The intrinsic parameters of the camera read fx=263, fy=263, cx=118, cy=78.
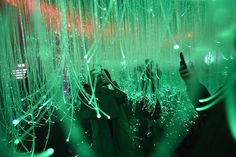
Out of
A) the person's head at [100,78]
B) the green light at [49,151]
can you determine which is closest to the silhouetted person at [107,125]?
the person's head at [100,78]

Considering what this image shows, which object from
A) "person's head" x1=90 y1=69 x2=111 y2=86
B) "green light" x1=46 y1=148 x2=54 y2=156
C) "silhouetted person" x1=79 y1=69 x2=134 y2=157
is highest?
"person's head" x1=90 y1=69 x2=111 y2=86

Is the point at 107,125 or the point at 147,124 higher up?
the point at 107,125

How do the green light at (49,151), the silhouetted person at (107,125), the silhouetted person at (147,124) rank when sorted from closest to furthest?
the silhouetted person at (107,125), the green light at (49,151), the silhouetted person at (147,124)

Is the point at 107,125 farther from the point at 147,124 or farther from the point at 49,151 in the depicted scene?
the point at 147,124

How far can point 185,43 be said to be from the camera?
13.6 feet

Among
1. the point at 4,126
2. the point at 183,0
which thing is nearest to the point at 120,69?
the point at 183,0

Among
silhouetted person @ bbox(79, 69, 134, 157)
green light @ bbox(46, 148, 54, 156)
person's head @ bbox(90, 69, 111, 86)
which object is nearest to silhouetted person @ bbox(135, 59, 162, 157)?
silhouetted person @ bbox(79, 69, 134, 157)

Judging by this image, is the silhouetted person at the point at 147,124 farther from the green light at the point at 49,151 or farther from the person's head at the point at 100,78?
the person's head at the point at 100,78

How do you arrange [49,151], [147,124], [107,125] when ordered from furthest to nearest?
[147,124] → [49,151] → [107,125]

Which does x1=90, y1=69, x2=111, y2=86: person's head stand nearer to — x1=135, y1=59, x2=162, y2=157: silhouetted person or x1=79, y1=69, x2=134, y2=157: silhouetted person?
x1=79, y1=69, x2=134, y2=157: silhouetted person

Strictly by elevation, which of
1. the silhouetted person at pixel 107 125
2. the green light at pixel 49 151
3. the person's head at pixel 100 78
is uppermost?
the person's head at pixel 100 78

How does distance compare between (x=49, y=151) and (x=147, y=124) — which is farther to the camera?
(x=147, y=124)

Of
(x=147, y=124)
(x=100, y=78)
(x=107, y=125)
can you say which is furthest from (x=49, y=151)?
(x=147, y=124)

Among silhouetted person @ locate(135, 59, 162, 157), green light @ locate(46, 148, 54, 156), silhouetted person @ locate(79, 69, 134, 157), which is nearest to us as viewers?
silhouetted person @ locate(79, 69, 134, 157)
